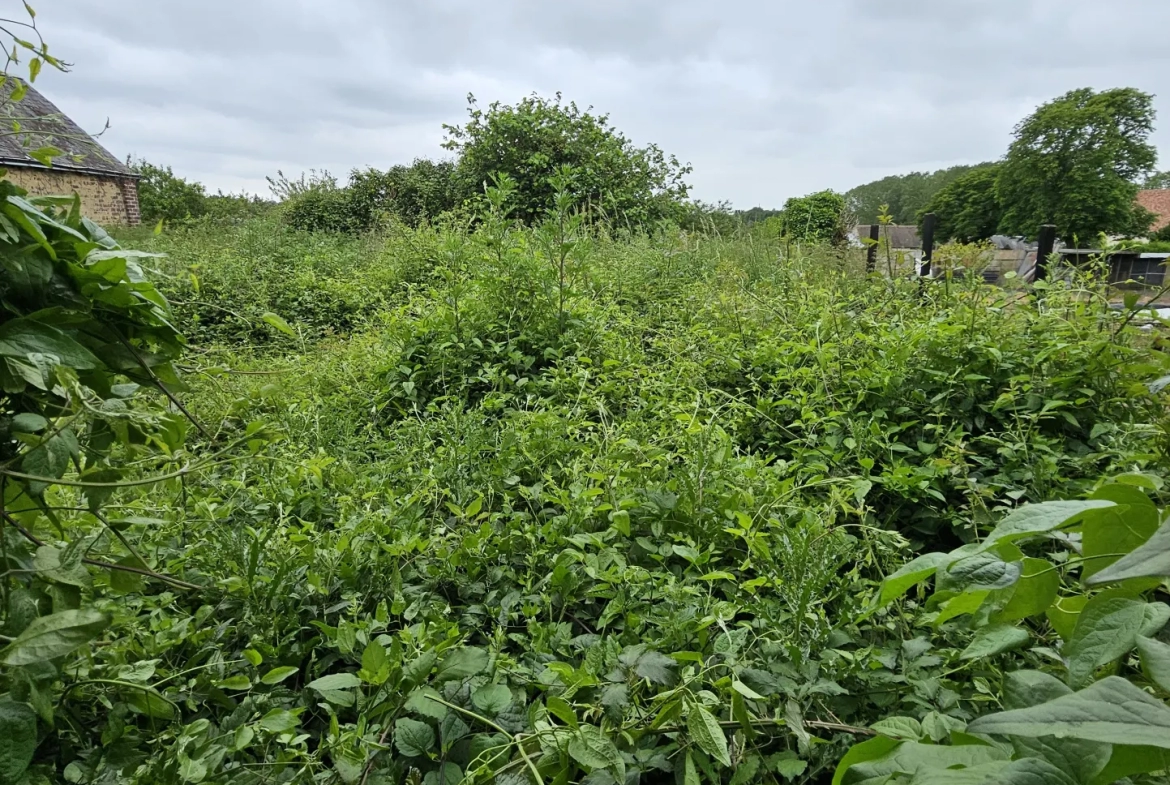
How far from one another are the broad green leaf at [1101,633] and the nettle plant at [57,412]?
1125mm

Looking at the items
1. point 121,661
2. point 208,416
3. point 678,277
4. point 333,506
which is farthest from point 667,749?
point 678,277

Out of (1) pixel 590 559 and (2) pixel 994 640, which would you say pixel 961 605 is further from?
(1) pixel 590 559

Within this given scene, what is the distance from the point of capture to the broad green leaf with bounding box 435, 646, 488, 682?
1.07m

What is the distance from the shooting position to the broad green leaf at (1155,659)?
1.59 ft

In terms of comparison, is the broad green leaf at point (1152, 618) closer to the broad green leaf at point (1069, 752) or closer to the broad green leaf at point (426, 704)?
the broad green leaf at point (1069, 752)

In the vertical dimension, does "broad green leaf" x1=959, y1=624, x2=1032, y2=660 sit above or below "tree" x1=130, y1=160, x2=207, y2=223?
below

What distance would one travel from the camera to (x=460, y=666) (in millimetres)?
1081

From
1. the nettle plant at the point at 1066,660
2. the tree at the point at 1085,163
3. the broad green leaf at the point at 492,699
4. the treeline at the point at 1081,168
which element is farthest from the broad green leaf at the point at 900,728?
the tree at the point at 1085,163

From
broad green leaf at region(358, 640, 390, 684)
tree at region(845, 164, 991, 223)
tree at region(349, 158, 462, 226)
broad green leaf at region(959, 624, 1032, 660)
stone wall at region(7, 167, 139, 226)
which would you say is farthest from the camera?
tree at region(845, 164, 991, 223)

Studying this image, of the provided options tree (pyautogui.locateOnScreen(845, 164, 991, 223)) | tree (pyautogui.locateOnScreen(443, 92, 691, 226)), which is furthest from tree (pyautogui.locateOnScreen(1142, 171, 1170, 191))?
tree (pyautogui.locateOnScreen(443, 92, 691, 226))

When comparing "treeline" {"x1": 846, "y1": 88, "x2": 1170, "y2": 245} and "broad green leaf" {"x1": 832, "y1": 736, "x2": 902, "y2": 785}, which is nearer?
"broad green leaf" {"x1": 832, "y1": 736, "x2": 902, "y2": 785}

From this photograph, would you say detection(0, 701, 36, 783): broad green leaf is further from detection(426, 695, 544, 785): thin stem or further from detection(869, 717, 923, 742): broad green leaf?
detection(869, 717, 923, 742): broad green leaf

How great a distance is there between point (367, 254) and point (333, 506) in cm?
800

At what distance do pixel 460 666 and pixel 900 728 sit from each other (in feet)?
2.35
